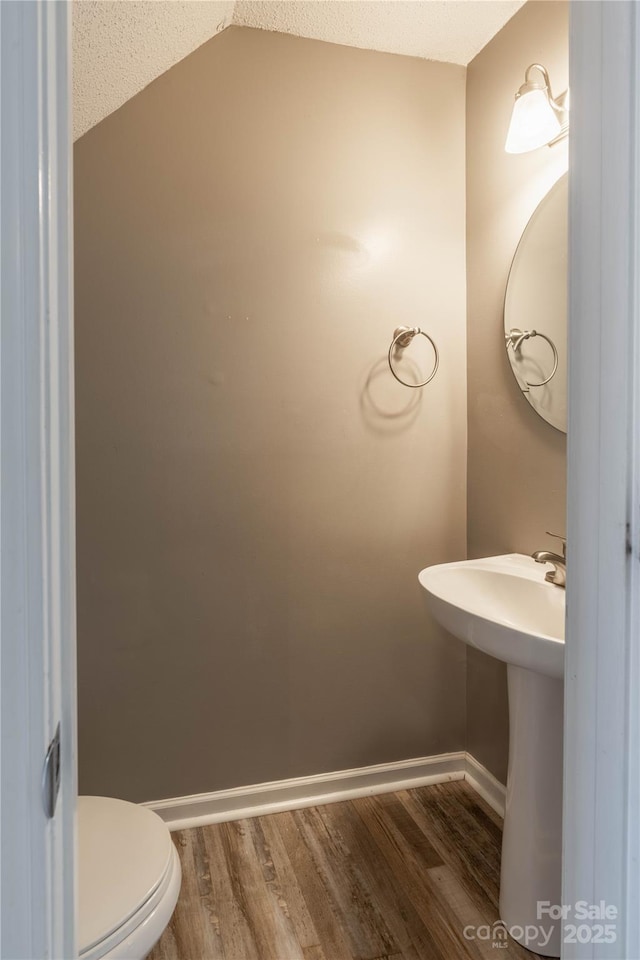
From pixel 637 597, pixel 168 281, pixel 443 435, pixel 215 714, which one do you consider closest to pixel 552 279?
pixel 443 435

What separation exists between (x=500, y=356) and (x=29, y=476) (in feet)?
5.47

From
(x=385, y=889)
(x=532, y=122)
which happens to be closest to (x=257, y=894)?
(x=385, y=889)

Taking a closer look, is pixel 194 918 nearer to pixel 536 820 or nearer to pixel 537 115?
pixel 536 820

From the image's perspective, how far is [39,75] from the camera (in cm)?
44

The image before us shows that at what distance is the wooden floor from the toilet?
0.41 m

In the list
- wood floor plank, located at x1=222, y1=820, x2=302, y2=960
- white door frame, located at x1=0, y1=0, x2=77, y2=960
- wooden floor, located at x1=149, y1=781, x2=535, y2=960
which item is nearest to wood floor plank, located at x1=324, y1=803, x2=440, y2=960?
wooden floor, located at x1=149, y1=781, x2=535, y2=960

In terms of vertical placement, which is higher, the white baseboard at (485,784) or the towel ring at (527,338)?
the towel ring at (527,338)

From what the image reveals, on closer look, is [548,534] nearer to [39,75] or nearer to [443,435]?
[443,435]

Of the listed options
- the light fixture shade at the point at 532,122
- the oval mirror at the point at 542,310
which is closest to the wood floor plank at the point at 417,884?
the oval mirror at the point at 542,310

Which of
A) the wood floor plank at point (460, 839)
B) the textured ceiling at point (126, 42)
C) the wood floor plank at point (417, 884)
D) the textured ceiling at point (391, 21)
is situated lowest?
the wood floor plank at point (417, 884)

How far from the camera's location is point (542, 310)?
166 centimetres

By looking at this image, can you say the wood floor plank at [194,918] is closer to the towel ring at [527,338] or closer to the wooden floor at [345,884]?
the wooden floor at [345,884]

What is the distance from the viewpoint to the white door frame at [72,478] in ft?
1.41

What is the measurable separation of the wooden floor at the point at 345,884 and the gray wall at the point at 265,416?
18 centimetres
